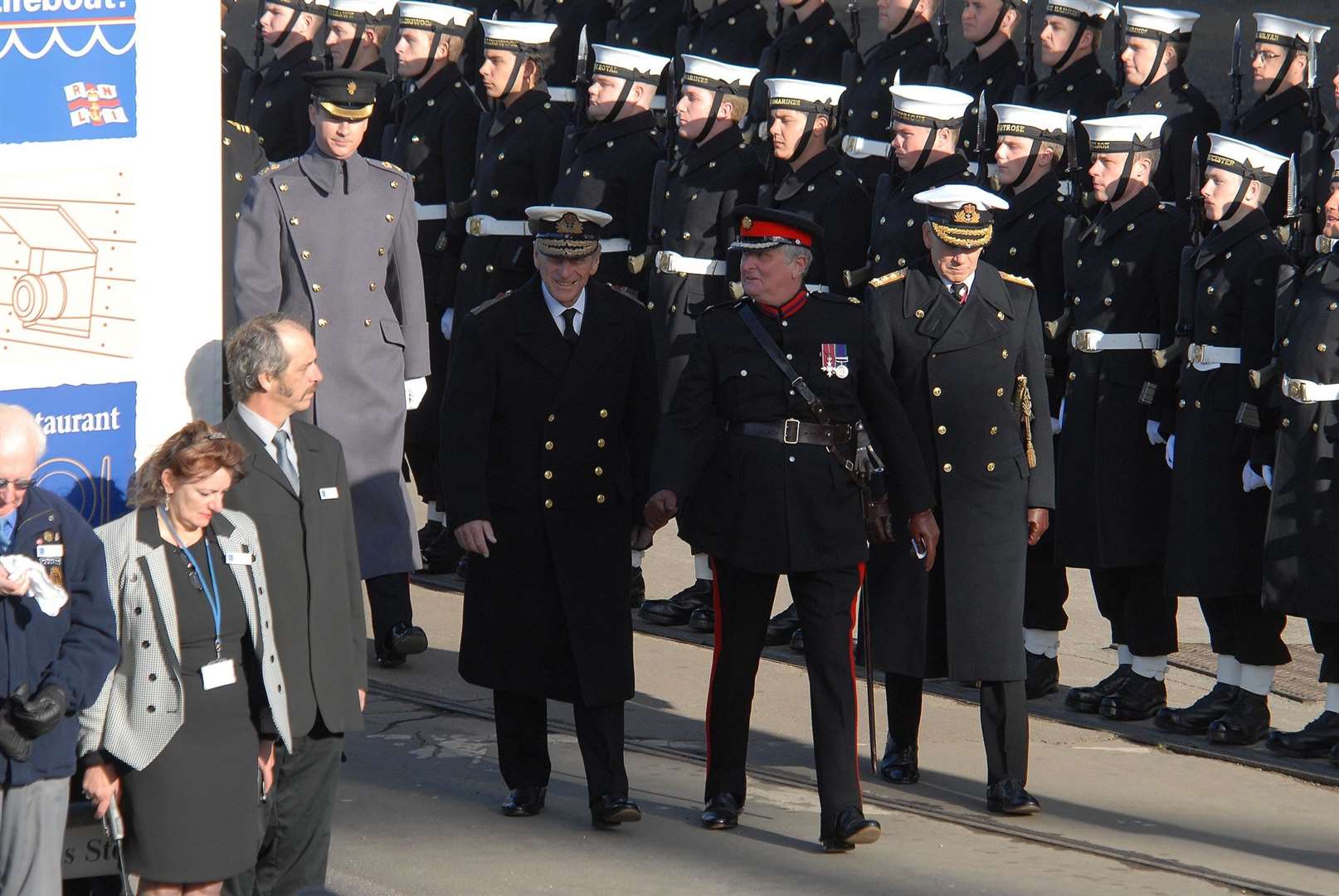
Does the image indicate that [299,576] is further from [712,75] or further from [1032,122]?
[712,75]

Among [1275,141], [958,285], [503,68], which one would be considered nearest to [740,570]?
[958,285]

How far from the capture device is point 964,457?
7.29m

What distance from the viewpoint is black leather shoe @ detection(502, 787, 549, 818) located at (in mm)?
6852

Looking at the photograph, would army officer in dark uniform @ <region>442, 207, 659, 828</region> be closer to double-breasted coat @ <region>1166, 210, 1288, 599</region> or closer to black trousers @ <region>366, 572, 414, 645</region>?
black trousers @ <region>366, 572, 414, 645</region>

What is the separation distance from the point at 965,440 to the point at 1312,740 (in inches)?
63.9

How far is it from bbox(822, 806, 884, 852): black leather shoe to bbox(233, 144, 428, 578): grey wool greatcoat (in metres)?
2.13

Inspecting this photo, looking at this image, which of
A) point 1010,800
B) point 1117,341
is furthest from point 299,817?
point 1117,341

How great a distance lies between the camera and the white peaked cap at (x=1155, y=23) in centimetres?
953

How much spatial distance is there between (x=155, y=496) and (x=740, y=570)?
2076 mm

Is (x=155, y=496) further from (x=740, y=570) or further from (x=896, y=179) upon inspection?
(x=896, y=179)

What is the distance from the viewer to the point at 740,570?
6.79m

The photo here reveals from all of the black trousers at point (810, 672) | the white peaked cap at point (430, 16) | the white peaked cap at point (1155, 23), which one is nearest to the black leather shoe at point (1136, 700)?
the black trousers at point (810, 672)

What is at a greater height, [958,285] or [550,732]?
[958,285]

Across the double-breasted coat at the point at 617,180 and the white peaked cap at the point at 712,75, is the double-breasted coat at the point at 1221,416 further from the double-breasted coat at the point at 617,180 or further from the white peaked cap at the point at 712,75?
the double-breasted coat at the point at 617,180
